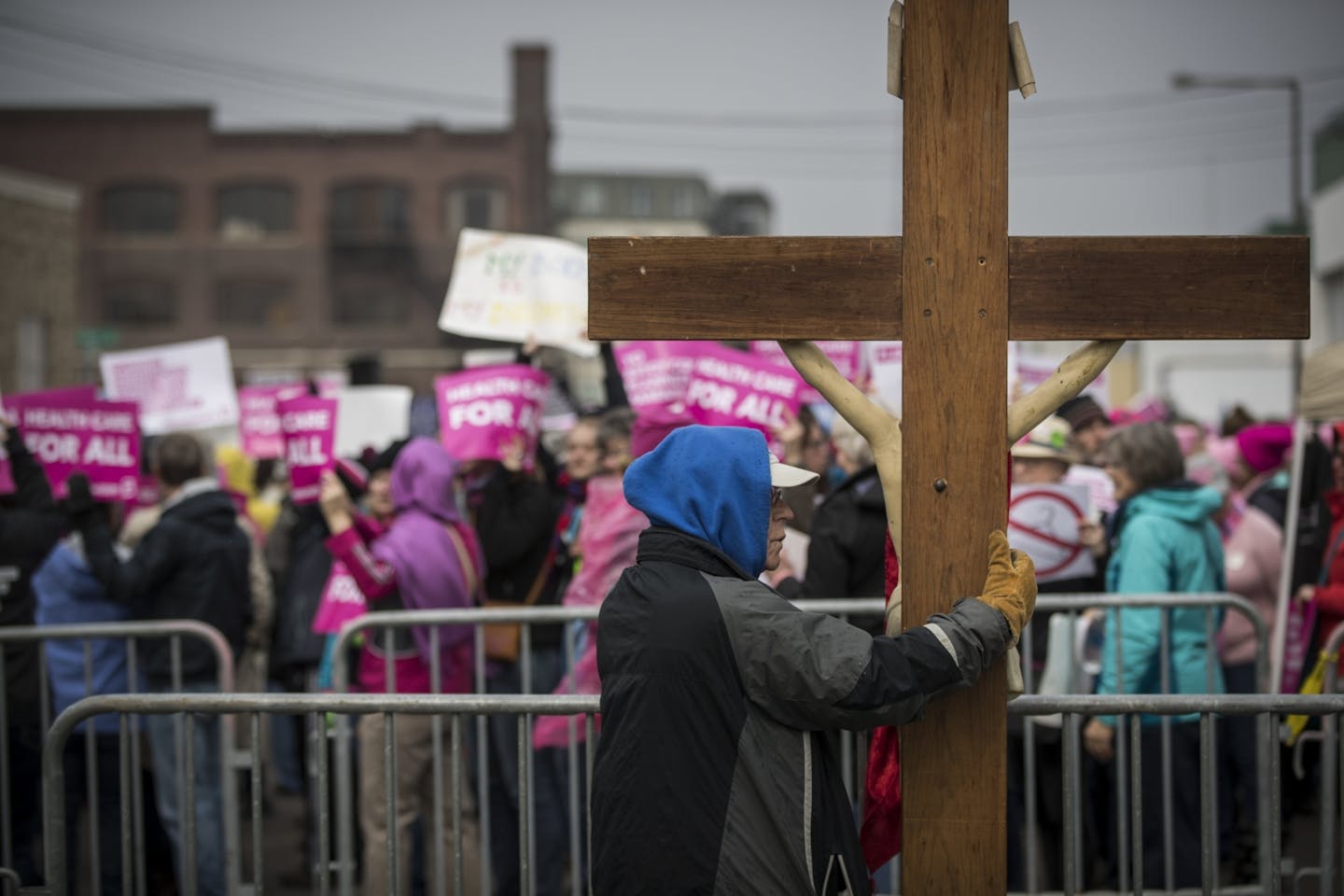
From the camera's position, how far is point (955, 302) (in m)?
3.02

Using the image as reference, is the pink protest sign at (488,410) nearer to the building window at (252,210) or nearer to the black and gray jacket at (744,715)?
the black and gray jacket at (744,715)

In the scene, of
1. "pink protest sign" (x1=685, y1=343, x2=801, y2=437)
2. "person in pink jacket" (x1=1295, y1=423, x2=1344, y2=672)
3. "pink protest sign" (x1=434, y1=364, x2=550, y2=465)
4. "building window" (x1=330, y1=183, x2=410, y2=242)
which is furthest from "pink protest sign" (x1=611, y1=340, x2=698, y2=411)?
"building window" (x1=330, y1=183, x2=410, y2=242)

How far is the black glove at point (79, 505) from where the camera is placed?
6.32 m

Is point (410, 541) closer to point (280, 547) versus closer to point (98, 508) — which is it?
point (98, 508)

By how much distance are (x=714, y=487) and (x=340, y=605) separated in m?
4.16

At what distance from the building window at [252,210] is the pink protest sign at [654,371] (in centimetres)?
4904

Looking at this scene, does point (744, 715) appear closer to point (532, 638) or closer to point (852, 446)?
point (852, 446)

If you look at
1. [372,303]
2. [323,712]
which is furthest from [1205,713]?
[372,303]

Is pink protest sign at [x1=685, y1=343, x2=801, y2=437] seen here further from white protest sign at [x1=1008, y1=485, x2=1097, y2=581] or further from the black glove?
the black glove

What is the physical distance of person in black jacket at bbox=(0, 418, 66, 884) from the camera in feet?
19.8

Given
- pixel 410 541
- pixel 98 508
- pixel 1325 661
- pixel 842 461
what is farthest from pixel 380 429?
pixel 1325 661

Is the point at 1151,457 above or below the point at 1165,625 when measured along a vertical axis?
above

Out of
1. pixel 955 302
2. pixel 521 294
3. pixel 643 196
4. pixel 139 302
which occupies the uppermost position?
pixel 643 196

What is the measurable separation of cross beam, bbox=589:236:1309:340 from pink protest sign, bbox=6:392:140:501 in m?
4.70
